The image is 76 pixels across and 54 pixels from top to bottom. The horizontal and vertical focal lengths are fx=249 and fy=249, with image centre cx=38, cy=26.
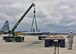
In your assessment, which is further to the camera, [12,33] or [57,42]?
[12,33]

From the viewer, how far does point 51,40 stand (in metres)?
33.0

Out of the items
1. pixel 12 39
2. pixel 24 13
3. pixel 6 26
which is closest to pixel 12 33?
pixel 12 39

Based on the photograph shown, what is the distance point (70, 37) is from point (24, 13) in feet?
123

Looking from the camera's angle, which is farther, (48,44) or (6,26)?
(6,26)

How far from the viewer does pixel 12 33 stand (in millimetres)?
55875

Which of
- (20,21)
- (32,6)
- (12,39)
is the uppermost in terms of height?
(32,6)

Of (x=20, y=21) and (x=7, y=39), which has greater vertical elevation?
(x=20, y=21)

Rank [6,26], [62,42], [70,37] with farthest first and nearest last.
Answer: [6,26] < [62,42] < [70,37]

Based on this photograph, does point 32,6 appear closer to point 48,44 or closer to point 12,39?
point 12,39

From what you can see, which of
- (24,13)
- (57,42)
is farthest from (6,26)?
(57,42)

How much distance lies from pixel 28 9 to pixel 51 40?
30.5 m

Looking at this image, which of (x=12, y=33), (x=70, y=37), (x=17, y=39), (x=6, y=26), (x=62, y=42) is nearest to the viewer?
(x=70, y=37)

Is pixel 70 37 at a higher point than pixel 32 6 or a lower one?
lower

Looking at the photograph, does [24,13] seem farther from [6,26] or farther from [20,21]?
[6,26]
